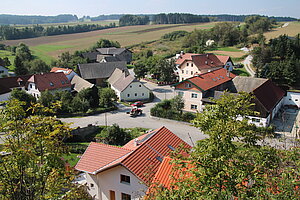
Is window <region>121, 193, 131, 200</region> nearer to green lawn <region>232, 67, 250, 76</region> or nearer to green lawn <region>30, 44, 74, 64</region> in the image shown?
green lawn <region>232, 67, 250, 76</region>

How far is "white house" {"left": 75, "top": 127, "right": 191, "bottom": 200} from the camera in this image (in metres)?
16.0

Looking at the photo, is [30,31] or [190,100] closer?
[190,100]


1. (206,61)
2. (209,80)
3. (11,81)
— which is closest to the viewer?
(209,80)

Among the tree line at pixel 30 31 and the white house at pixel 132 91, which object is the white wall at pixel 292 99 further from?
the tree line at pixel 30 31

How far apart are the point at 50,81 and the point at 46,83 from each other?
0.87 metres

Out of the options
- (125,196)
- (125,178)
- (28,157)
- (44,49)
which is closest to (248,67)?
(125,178)

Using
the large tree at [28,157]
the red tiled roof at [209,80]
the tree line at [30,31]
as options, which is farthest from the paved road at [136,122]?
the tree line at [30,31]

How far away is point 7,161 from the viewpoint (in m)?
8.27

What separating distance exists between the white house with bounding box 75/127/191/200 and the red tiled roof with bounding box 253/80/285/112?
1839cm

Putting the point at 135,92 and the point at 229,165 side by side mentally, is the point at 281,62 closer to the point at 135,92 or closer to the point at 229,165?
the point at 135,92

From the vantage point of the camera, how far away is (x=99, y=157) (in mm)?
17906

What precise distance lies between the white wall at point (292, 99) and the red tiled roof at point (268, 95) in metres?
1.98

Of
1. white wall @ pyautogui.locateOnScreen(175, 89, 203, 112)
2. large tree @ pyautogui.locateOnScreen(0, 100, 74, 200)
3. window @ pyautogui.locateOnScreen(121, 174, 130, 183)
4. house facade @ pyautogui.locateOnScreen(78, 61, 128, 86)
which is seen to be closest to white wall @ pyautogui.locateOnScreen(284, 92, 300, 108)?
→ white wall @ pyautogui.locateOnScreen(175, 89, 203, 112)

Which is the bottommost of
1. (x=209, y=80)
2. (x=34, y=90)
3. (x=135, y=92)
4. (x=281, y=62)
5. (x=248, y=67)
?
(x=135, y=92)
